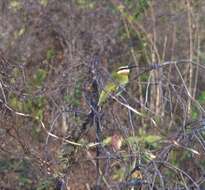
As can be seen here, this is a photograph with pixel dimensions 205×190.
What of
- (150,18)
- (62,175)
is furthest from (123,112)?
(150,18)

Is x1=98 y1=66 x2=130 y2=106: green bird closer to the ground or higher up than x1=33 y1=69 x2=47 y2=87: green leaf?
higher up

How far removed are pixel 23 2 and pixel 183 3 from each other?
152 cm

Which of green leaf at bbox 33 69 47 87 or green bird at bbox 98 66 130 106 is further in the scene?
green leaf at bbox 33 69 47 87

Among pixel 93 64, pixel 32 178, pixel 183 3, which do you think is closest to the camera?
pixel 93 64

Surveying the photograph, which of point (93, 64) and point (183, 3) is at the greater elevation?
point (93, 64)

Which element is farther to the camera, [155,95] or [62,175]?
[155,95]

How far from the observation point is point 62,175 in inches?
121

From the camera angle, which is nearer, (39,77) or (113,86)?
(113,86)

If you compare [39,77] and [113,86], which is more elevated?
[113,86]

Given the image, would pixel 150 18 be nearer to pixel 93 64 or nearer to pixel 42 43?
pixel 42 43

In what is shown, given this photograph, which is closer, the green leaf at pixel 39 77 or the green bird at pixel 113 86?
the green bird at pixel 113 86

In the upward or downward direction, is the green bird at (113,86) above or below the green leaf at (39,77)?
above

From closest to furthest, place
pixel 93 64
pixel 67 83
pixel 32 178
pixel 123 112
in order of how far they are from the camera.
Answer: pixel 93 64, pixel 67 83, pixel 123 112, pixel 32 178

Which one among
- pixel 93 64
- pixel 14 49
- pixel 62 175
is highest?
pixel 93 64
